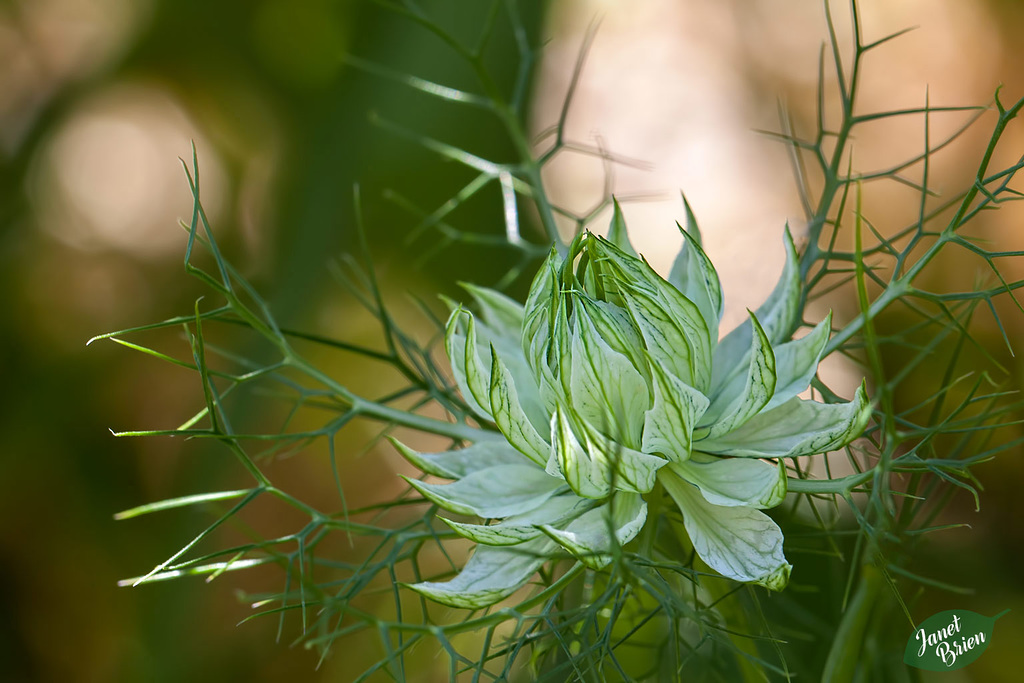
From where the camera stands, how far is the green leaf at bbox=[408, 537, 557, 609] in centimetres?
40

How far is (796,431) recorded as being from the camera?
44 centimetres

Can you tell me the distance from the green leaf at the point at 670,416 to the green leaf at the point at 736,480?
0.02m

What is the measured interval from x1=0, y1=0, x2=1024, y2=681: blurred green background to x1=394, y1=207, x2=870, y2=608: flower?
2.33 ft

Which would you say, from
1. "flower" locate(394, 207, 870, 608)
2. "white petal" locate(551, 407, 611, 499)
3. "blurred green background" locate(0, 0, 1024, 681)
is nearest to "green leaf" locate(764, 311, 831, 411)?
"flower" locate(394, 207, 870, 608)

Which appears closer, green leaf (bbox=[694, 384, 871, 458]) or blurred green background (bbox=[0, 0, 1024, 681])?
green leaf (bbox=[694, 384, 871, 458])

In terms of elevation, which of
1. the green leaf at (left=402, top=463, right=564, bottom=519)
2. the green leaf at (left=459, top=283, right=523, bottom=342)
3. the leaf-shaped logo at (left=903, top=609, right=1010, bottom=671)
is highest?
the green leaf at (left=459, top=283, right=523, bottom=342)

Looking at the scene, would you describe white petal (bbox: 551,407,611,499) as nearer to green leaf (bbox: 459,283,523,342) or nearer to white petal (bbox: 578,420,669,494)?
white petal (bbox: 578,420,669,494)

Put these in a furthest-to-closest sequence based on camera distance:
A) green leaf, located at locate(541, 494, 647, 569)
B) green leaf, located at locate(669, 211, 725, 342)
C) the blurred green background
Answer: the blurred green background, green leaf, located at locate(669, 211, 725, 342), green leaf, located at locate(541, 494, 647, 569)

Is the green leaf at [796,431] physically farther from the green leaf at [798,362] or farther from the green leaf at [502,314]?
the green leaf at [502,314]

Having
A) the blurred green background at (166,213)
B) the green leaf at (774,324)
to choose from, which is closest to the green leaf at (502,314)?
the green leaf at (774,324)

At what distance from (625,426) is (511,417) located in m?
0.06

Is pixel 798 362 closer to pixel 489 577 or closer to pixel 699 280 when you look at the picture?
pixel 699 280

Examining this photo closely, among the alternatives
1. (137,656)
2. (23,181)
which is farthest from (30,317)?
(137,656)

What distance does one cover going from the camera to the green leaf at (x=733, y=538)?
379 millimetres
